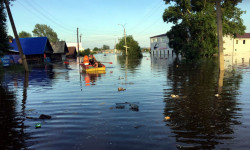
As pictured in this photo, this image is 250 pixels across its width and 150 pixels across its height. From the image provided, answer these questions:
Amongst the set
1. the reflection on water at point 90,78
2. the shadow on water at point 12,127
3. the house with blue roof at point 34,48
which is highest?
the house with blue roof at point 34,48

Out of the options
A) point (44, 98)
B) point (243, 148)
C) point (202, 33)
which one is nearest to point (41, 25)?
point (202, 33)

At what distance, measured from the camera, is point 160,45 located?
7525 cm

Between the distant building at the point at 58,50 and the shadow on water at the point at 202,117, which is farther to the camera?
the distant building at the point at 58,50

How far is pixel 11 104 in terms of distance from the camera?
340 inches

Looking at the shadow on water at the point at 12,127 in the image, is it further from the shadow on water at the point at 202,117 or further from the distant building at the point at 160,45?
the distant building at the point at 160,45

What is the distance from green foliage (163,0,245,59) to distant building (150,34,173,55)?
1375 inches

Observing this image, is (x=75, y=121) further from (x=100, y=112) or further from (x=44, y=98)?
(x=44, y=98)

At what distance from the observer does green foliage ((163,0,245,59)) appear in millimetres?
28156

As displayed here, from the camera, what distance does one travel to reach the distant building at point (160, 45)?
70.9 meters

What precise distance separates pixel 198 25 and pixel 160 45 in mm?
46531

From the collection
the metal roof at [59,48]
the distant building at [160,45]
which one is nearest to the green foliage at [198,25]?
the metal roof at [59,48]

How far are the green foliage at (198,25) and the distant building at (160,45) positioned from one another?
3492cm

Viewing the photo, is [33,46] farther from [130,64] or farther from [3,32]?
[130,64]

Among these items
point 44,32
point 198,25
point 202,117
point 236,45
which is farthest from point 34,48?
point 44,32
